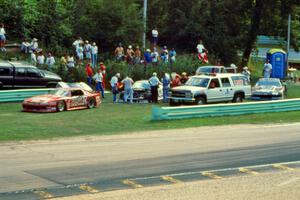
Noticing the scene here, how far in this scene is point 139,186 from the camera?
1439cm

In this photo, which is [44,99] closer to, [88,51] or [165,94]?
[165,94]

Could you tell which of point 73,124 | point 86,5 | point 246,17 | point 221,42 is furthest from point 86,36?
point 73,124

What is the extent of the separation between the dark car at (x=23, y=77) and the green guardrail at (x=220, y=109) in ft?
28.6

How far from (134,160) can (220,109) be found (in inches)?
513

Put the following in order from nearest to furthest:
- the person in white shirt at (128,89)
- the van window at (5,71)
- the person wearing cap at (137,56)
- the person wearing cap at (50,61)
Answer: the van window at (5,71) < the person in white shirt at (128,89) < the person wearing cap at (50,61) < the person wearing cap at (137,56)

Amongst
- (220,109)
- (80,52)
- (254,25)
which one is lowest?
(220,109)

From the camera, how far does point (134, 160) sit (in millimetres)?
17766

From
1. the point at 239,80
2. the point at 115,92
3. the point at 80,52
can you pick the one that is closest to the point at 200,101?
the point at 239,80

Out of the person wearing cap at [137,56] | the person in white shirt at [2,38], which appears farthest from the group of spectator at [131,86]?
the person in white shirt at [2,38]

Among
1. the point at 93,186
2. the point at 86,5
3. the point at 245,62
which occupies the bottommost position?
the point at 93,186

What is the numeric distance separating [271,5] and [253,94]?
733 inches

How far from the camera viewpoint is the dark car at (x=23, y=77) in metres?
32.8

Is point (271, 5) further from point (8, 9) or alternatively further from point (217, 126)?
point (217, 126)

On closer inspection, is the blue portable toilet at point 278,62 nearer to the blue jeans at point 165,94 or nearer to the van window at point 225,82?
the van window at point 225,82
